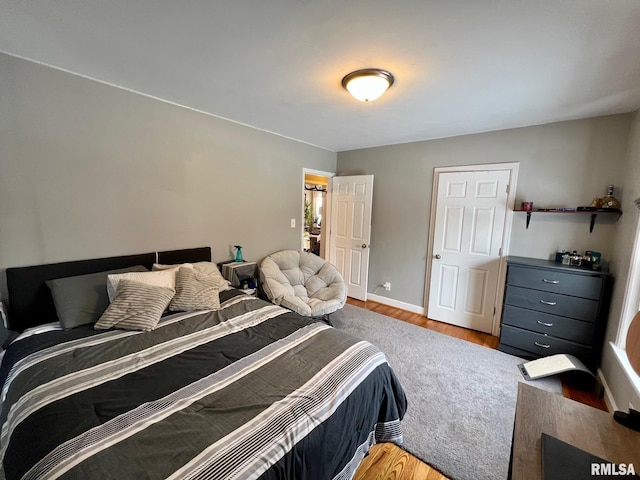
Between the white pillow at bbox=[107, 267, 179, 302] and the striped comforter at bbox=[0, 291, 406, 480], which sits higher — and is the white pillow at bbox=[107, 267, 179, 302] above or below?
above

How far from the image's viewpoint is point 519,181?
9.59ft

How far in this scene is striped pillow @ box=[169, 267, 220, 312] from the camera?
204 cm

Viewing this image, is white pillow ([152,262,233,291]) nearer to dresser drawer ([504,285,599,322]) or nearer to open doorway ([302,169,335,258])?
dresser drawer ([504,285,599,322])

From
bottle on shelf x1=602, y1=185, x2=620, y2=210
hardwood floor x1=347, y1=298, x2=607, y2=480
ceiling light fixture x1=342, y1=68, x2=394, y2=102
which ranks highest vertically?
ceiling light fixture x1=342, y1=68, x2=394, y2=102

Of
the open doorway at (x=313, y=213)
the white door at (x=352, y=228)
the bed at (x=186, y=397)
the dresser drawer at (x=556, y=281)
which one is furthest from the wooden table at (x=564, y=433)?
the open doorway at (x=313, y=213)

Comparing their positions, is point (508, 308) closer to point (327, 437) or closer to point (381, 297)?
point (381, 297)

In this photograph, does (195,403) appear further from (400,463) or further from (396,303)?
(396,303)

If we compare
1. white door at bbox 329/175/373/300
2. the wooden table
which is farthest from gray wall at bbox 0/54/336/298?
the wooden table

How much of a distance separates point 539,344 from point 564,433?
7.27 feet

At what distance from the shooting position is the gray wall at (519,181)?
253cm

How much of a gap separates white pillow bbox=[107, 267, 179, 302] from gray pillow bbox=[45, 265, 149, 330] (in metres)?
0.08

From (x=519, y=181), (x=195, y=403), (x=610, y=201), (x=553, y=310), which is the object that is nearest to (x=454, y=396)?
(x=553, y=310)

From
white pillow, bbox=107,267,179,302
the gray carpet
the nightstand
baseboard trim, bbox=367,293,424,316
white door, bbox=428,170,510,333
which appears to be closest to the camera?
the gray carpet

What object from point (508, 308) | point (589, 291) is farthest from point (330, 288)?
point (589, 291)
